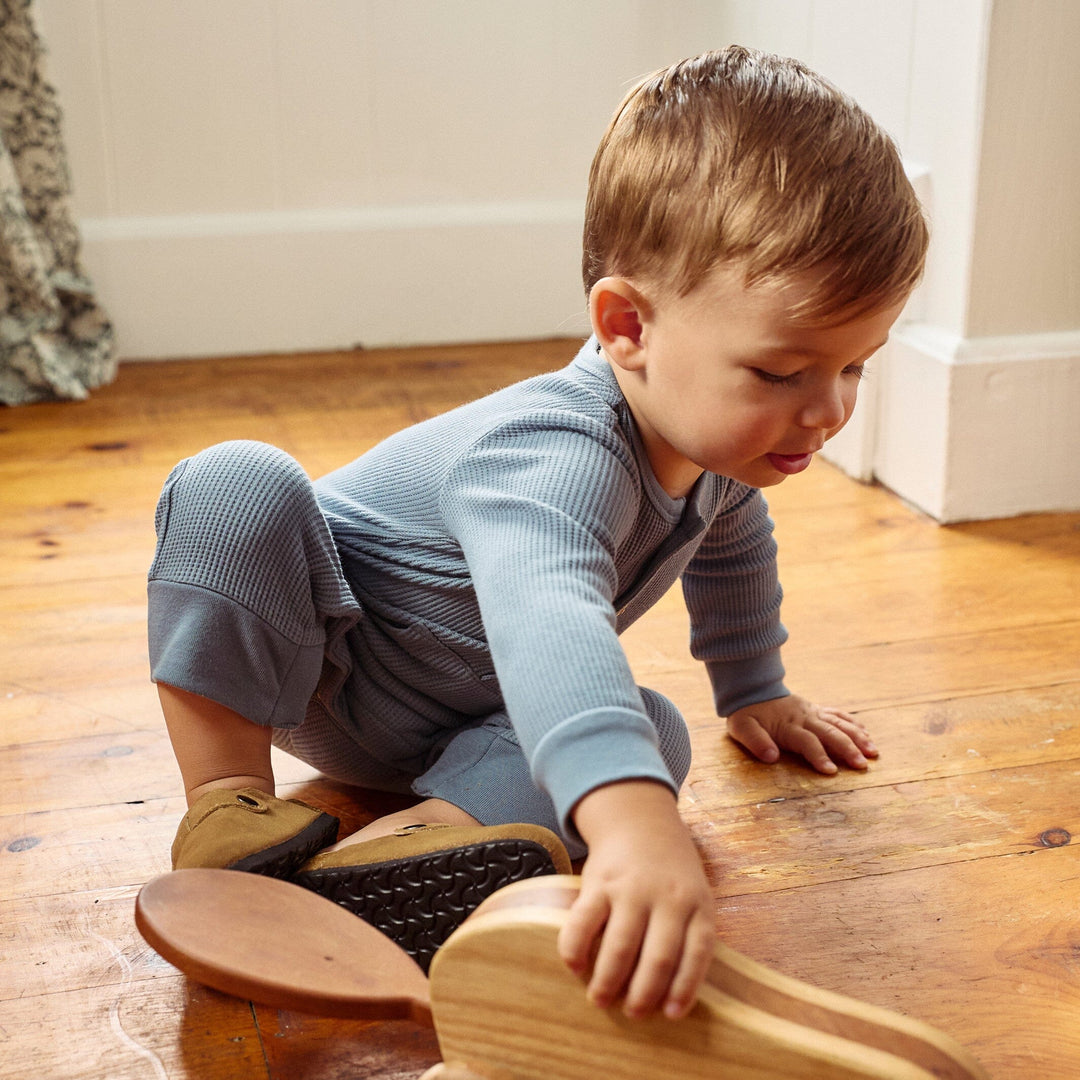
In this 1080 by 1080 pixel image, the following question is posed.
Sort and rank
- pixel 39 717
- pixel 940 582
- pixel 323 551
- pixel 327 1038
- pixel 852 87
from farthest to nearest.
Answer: pixel 852 87 < pixel 940 582 < pixel 39 717 < pixel 323 551 < pixel 327 1038

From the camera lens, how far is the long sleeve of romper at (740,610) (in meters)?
0.86

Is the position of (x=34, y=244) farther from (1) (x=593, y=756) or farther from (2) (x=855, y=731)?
(1) (x=593, y=756)

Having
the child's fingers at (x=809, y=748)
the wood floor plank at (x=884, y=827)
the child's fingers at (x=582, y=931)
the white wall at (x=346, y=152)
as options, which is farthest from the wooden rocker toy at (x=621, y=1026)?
the white wall at (x=346, y=152)

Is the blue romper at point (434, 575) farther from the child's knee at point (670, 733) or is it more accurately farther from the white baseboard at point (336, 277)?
the white baseboard at point (336, 277)

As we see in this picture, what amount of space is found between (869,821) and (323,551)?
0.37 meters

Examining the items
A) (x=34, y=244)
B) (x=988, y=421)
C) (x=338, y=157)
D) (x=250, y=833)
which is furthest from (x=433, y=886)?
(x=338, y=157)

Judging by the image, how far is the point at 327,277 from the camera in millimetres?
1879

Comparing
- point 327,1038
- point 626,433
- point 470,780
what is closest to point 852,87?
point 626,433

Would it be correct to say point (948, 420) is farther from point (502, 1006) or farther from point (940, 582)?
point (502, 1006)

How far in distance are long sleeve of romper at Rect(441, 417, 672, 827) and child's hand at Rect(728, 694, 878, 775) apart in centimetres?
27

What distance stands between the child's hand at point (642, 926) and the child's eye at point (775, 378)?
25 cm

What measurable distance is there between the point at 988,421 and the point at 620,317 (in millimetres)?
719

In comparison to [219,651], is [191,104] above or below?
above

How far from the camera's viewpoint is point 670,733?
2.50 ft
